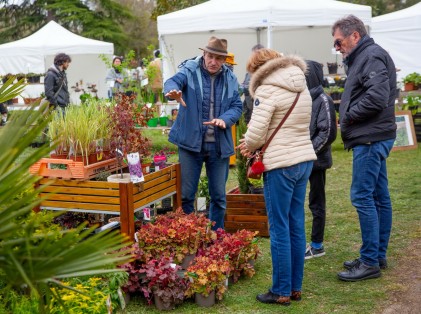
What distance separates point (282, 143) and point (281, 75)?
431 mm

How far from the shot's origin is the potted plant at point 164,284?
12.9 ft

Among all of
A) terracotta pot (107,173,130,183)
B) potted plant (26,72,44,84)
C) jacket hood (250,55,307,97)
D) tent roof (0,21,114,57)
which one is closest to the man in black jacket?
jacket hood (250,55,307,97)

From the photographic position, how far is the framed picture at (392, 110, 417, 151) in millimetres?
10477

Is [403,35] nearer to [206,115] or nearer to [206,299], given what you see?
[206,115]

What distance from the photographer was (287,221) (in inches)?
154

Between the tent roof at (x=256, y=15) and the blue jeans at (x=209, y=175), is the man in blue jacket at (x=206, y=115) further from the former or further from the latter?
the tent roof at (x=256, y=15)

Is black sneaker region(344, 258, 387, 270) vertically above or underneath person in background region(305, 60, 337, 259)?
underneath

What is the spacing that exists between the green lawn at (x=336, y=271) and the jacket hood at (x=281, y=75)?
145 cm

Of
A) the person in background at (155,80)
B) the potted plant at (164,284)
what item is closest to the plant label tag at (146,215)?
the potted plant at (164,284)

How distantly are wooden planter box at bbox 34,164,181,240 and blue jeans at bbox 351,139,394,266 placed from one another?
4.84 ft

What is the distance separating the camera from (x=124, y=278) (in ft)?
12.9

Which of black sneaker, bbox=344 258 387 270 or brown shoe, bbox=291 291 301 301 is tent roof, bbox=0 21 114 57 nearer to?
black sneaker, bbox=344 258 387 270

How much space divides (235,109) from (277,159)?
3.83 ft

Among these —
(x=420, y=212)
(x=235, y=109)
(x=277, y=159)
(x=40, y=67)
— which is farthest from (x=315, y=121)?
(x=40, y=67)
